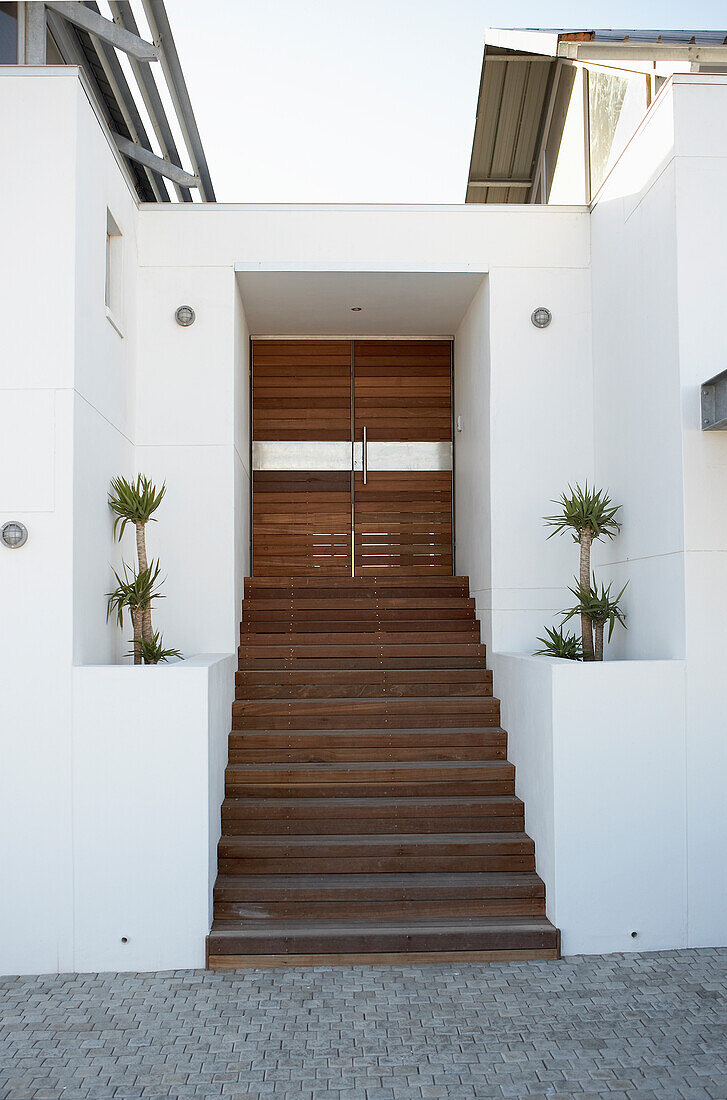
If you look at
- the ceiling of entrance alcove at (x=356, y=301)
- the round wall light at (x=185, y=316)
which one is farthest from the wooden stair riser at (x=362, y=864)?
the ceiling of entrance alcove at (x=356, y=301)

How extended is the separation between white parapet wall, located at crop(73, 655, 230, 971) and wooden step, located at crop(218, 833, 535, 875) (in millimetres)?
468

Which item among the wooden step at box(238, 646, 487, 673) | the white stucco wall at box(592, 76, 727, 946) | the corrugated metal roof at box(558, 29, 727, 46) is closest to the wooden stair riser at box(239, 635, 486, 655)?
the wooden step at box(238, 646, 487, 673)

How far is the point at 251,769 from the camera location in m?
5.84

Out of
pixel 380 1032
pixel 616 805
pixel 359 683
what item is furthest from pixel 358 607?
pixel 380 1032

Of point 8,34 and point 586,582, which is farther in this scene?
point 586,582

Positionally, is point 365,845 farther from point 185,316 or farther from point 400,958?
point 185,316

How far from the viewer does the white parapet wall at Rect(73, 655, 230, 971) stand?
4.68m

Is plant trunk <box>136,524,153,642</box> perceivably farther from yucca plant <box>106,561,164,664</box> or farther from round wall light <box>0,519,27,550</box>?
round wall light <box>0,519,27,550</box>

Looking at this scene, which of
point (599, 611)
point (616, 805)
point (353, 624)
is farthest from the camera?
point (353, 624)

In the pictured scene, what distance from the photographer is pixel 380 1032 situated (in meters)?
3.93

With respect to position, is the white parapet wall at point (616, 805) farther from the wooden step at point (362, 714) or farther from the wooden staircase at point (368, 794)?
the wooden step at point (362, 714)

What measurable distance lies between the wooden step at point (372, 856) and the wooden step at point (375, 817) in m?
0.13

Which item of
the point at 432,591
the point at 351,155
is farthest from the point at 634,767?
the point at 351,155

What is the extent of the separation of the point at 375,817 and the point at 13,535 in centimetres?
259
